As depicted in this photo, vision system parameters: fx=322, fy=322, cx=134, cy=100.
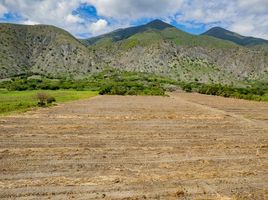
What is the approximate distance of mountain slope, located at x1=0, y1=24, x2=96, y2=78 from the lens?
14250 cm

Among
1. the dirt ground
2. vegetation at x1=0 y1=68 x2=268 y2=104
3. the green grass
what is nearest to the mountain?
vegetation at x1=0 y1=68 x2=268 y2=104

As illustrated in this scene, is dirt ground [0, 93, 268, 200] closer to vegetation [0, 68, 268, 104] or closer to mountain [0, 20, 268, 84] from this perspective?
vegetation [0, 68, 268, 104]

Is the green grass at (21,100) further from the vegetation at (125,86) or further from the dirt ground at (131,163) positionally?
the dirt ground at (131,163)

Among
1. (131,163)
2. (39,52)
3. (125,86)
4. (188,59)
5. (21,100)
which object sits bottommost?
(125,86)

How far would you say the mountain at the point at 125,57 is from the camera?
488 ft

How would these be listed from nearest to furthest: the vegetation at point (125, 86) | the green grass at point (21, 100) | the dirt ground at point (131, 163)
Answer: the dirt ground at point (131, 163) → the green grass at point (21, 100) → the vegetation at point (125, 86)

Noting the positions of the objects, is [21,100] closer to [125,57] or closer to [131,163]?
[131,163]

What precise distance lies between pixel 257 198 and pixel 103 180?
5281 millimetres

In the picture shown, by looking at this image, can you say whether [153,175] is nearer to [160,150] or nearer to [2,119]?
[160,150]

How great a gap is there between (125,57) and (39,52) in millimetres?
44845

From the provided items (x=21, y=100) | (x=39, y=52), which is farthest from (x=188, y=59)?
(x=21, y=100)

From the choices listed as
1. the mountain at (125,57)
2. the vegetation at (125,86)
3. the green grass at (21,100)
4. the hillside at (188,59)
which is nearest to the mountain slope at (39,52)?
the mountain at (125,57)

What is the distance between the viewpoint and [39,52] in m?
159

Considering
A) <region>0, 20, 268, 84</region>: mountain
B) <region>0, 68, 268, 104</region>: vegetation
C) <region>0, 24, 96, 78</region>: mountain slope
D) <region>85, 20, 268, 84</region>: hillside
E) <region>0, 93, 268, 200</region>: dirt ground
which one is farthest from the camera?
<region>85, 20, 268, 84</region>: hillside
